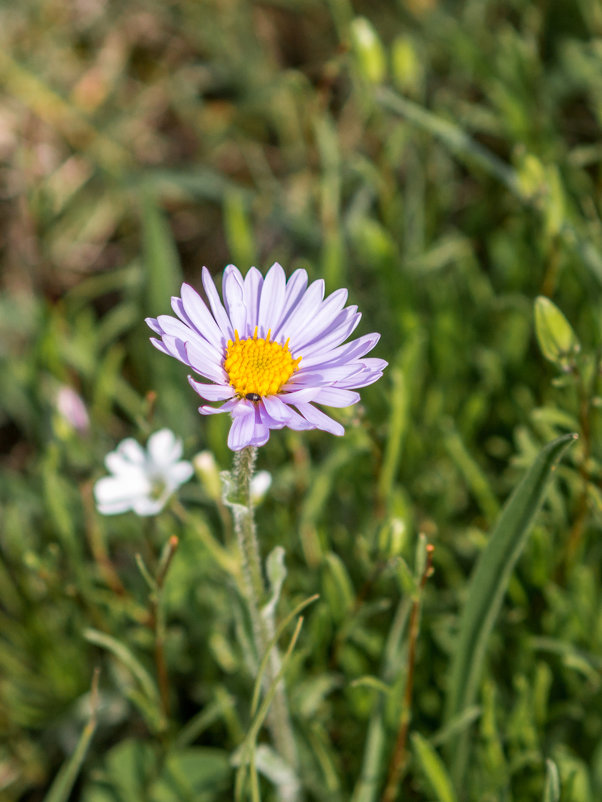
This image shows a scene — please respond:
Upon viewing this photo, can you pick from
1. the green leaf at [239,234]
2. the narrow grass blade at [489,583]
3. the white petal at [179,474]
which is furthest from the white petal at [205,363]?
the green leaf at [239,234]

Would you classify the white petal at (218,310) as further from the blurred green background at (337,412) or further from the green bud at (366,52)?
the green bud at (366,52)

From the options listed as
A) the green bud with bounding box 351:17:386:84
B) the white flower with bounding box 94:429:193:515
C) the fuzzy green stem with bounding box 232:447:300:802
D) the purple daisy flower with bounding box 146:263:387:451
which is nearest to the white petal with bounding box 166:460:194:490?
the white flower with bounding box 94:429:193:515

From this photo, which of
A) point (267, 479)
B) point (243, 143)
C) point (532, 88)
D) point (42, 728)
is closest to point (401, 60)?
point (532, 88)

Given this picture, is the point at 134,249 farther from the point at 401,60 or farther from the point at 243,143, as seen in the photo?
the point at 401,60

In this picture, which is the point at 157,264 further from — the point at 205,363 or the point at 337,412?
the point at 205,363

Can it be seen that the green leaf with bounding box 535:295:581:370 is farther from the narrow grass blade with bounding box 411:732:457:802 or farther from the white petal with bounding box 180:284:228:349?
the narrow grass blade with bounding box 411:732:457:802

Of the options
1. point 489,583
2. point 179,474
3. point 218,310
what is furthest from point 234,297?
point 489,583
